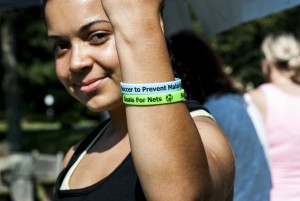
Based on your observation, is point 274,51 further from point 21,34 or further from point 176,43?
point 21,34

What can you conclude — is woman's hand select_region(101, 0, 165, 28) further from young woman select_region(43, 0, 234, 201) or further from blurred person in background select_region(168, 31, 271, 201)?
blurred person in background select_region(168, 31, 271, 201)

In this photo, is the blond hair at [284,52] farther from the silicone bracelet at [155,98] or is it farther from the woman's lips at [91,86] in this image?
the silicone bracelet at [155,98]

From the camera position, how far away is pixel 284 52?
4422 millimetres

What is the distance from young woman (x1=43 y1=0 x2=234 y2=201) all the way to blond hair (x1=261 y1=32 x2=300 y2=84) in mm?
2461

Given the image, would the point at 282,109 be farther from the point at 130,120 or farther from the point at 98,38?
the point at 130,120

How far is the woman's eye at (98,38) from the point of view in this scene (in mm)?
1694

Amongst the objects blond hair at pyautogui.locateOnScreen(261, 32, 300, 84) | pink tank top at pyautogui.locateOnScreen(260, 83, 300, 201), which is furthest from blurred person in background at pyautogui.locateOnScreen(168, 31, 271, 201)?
blond hair at pyautogui.locateOnScreen(261, 32, 300, 84)

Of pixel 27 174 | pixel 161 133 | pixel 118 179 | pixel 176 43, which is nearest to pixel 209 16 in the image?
pixel 176 43

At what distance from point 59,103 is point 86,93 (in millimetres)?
36274

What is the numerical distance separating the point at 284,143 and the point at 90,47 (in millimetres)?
2455

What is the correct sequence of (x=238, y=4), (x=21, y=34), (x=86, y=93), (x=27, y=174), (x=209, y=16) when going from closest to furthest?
1. (x=86, y=93)
2. (x=238, y=4)
3. (x=209, y=16)
4. (x=27, y=174)
5. (x=21, y=34)

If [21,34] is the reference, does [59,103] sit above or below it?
below

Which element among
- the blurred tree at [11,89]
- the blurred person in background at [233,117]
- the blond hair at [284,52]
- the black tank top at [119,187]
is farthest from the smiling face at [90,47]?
the blurred tree at [11,89]

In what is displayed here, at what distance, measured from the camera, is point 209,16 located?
8.56ft
